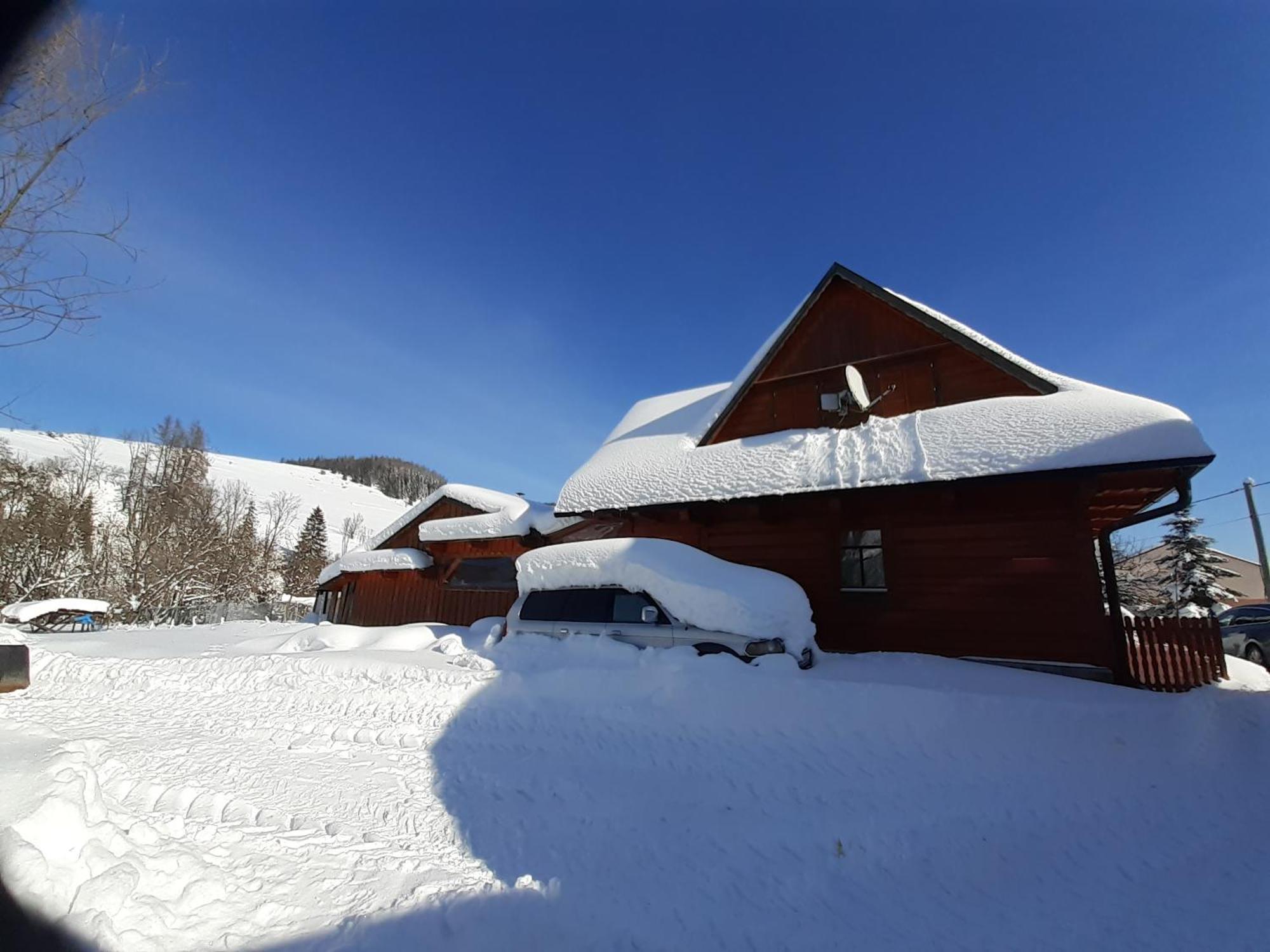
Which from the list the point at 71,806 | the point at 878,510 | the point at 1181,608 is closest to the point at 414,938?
the point at 71,806

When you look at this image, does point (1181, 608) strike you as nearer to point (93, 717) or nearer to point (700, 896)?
point (700, 896)

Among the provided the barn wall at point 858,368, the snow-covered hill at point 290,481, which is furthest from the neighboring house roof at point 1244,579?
the snow-covered hill at point 290,481

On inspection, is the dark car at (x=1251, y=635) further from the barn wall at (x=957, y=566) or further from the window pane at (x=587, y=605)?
the window pane at (x=587, y=605)

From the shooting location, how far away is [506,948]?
110 inches

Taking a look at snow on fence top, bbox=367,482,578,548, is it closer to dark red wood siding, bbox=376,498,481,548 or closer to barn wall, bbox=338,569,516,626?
dark red wood siding, bbox=376,498,481,548

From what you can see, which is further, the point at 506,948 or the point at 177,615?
the point at 177,615

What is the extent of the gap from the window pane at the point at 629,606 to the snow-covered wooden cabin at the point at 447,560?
6.71m

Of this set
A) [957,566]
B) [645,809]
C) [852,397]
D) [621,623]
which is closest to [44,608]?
[621,623]

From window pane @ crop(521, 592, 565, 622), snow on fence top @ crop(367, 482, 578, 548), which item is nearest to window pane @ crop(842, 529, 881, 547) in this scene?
window pane @ crop(521, 592, 565, 622)

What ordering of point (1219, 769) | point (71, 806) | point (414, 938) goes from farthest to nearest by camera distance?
1. point (1219, 769)
2. point (71, 806)
3. point (414, 938)

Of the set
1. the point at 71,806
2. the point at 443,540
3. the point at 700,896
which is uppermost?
the point at 443,540

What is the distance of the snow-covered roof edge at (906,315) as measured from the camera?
32.0 ft

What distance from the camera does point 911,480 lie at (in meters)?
8.32

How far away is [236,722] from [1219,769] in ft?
32.1
